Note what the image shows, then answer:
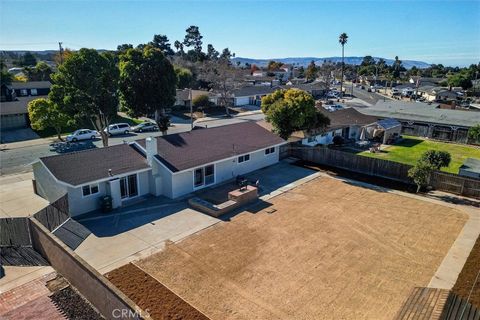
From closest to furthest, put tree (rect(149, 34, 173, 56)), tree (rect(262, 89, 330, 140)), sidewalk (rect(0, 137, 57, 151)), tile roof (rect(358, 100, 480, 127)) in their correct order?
tree (rect(262, 89, 330, 140)) < sidewalk (rect(0, 137, 57, 151)) < tile roof (rect(358, 100, 480, 127)) < tree (rect(149, 34, 173, 56))

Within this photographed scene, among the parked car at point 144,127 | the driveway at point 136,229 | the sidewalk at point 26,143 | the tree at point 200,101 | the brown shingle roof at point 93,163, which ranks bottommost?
the driveway at point 136,229

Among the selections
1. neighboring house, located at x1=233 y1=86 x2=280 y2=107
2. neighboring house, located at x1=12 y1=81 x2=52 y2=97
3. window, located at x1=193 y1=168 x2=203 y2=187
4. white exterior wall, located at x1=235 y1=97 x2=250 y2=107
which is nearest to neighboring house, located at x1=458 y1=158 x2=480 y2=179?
window, located at x1=193 y1=168 x2=203 y2=187

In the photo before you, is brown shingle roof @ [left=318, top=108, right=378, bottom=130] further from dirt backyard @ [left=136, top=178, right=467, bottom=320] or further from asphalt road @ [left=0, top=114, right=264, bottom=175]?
asphalt road @ [left=0, top=114, right=264, bottom=175]

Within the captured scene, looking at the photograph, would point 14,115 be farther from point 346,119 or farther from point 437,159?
point 437,159

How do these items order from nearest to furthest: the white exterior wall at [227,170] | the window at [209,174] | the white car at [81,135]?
the white exterior wall at [227,170]
the window at [209,174]
the white car at [81,135]

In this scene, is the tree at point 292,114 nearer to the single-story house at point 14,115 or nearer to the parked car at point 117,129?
the parked car at point 117,129

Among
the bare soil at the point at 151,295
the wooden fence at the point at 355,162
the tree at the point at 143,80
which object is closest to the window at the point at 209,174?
the bare soil at the point at 151,295
